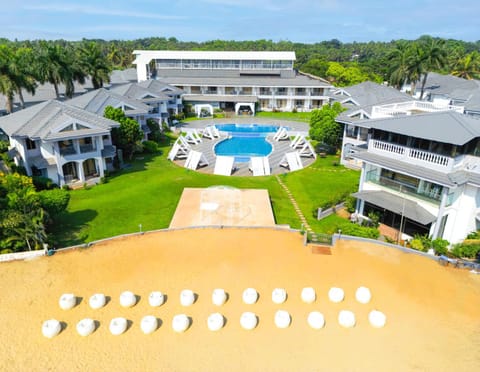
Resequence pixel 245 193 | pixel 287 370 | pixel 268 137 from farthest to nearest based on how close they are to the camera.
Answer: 1. pixel 268 137
2. pixel 245 193
3. pixel 287 370

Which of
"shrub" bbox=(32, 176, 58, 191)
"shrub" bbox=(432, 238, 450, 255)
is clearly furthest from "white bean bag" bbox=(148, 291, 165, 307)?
"shrub" bbox=(32, 176, 58, 191)

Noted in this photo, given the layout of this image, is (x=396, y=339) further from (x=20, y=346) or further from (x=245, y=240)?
(x=20, y=346)

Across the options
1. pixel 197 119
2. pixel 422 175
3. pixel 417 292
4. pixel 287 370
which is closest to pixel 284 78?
pixel 197 119

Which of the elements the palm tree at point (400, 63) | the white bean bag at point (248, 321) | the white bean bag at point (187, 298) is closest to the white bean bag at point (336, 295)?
the white bean bag at point (248, 321)

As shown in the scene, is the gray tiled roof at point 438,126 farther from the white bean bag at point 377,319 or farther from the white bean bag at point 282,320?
the white bean bag at point 282,320

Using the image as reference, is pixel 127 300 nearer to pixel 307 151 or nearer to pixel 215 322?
pixel 215 322

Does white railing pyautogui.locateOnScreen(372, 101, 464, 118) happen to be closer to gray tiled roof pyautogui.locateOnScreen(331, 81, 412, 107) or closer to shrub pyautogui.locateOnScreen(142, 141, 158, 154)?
gray tiled roof pyautogui.locateOnScreen(331, 81, 412, 107)
